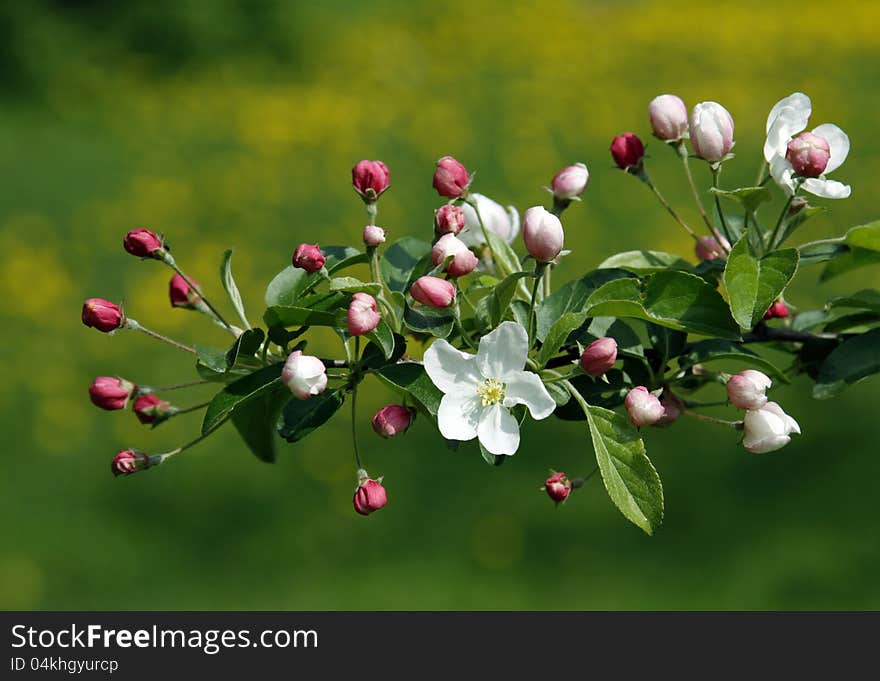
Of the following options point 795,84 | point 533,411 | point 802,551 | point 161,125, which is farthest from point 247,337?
point 795,84

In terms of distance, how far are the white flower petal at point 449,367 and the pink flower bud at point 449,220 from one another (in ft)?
0.49

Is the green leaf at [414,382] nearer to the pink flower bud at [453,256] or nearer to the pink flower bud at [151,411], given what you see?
the pink flower bud at [453,256]

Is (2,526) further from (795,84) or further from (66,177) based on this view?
(795,84)

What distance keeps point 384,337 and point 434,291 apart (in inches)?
2.9

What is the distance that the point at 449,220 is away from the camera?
127 centimetres

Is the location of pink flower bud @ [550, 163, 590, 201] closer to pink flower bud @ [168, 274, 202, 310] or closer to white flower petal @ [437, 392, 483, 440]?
white flower petal @ [437, 392, 483, 440]

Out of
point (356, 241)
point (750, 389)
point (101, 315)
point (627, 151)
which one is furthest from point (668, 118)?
point (356, 241)

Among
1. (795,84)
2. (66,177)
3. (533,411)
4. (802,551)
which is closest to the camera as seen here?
(533,411)

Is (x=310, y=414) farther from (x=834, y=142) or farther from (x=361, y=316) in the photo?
(x=834, y=142)

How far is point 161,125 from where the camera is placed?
274 inches

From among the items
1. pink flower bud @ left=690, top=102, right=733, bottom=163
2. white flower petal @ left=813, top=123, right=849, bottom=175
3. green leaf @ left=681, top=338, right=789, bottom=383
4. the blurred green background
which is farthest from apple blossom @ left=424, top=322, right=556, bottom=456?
the blurred green background

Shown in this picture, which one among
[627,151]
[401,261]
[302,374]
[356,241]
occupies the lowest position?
[302,374]

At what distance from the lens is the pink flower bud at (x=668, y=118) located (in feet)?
4.69
